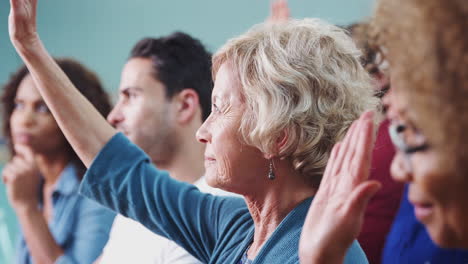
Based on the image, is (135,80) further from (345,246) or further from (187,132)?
(345,246)

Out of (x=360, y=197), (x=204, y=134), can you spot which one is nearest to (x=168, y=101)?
(x=204, y=134)

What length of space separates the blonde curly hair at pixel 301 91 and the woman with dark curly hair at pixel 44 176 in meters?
1.10

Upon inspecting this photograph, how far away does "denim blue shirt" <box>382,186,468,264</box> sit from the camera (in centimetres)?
85

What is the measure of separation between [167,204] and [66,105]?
0.29 meters

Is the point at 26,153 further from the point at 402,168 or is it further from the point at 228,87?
the point at 402,168

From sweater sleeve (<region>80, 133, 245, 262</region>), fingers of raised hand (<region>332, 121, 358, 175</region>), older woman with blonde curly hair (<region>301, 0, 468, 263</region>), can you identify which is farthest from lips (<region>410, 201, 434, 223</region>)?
sweater sleeve (<region>80, 133, 245, 262</region>)

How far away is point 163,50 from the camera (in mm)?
2051

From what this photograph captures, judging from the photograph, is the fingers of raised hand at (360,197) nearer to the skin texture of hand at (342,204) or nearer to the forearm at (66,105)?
the skin texture of hand at (342,204)

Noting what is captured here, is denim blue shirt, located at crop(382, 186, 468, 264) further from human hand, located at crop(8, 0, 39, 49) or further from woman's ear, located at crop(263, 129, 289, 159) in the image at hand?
human hand, located at crop(8, 0, 39, 49)

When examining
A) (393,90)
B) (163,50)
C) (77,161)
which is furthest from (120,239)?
(393,90)

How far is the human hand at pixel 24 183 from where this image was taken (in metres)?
2.34

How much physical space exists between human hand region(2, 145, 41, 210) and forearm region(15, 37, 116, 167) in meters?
1.04

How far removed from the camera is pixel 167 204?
134 centimetres

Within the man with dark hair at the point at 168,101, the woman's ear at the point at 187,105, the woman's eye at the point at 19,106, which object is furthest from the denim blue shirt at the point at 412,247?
the woman's eye at the point at 19,106
